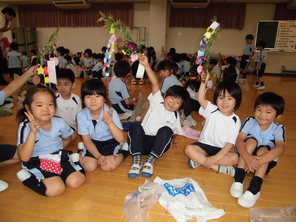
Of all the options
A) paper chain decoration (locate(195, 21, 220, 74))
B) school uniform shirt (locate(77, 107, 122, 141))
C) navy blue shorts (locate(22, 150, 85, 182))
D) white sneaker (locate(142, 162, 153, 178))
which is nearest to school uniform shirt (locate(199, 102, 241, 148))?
paper chain decoration (locate(195, 21, 220, 74))

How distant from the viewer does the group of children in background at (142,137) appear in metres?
1.57

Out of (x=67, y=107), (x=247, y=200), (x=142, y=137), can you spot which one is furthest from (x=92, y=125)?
(x=247, y=200)

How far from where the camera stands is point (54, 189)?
156 cm

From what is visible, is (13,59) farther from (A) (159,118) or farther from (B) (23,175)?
(A) (159,118)

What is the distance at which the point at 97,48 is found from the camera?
372 inches

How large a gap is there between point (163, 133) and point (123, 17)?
7.79 metres

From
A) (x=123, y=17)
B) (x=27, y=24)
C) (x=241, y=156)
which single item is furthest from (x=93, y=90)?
(x=27, y=24)

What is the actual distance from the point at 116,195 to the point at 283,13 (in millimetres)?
8611

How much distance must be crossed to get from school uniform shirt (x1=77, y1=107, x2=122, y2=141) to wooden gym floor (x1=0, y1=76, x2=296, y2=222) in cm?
33

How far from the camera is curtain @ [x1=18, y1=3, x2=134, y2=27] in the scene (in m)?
8.59

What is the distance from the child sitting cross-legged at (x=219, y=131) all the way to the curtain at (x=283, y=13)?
7.55 m

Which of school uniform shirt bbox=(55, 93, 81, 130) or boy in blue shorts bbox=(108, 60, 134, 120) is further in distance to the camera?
boy in blue shorts bbox=(108, 60, 134, 120)

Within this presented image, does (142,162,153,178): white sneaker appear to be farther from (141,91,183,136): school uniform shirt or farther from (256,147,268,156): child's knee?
(256,147,268,156): child's knee

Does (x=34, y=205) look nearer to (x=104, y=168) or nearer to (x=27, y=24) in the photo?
(x=104, y=168)
